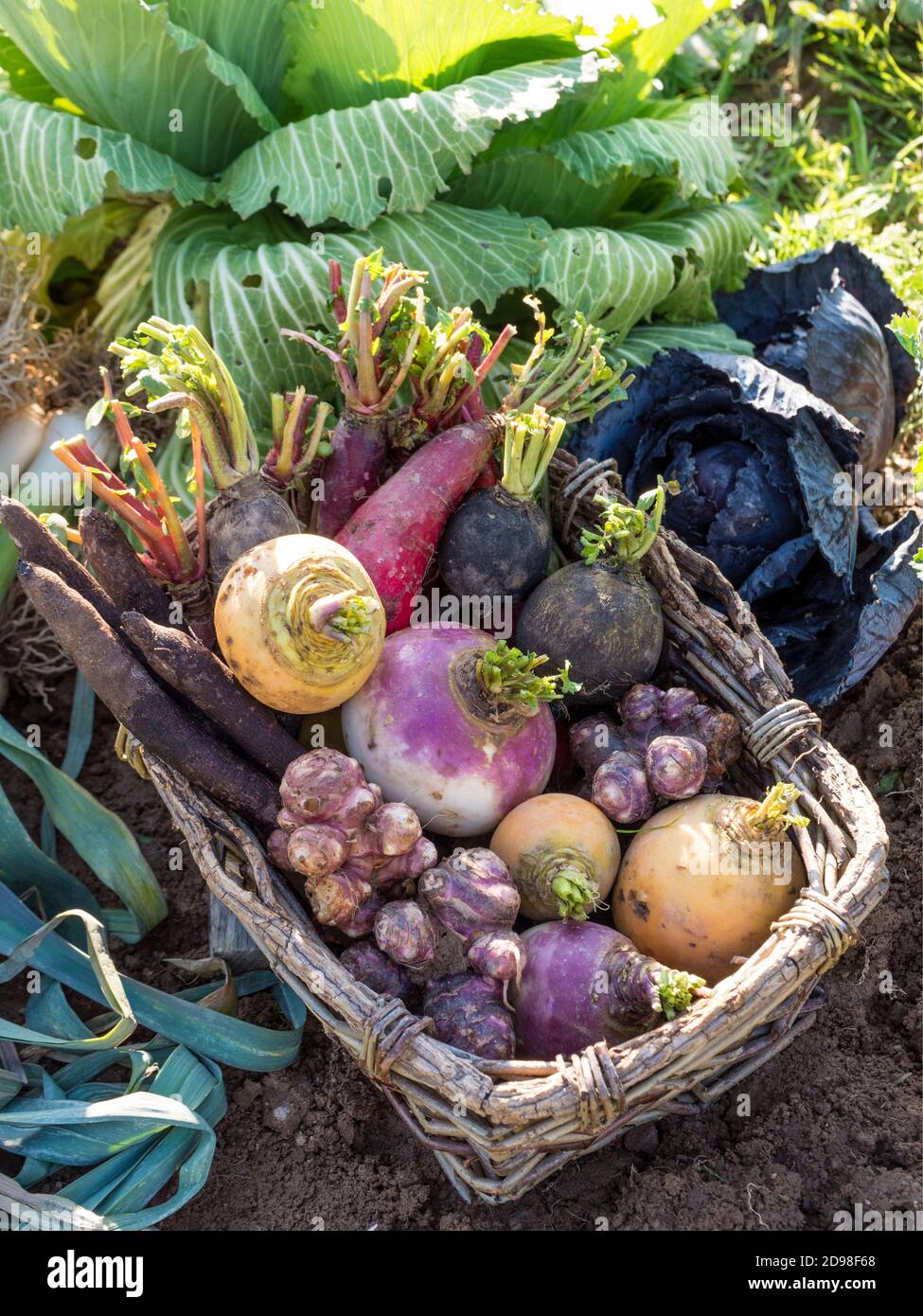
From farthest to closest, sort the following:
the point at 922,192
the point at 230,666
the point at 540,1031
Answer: the point at 922,192
the point at 230,666
the point at 540,1031

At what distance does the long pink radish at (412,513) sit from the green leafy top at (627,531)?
0.25 metres

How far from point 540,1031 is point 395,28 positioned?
79.1 inches

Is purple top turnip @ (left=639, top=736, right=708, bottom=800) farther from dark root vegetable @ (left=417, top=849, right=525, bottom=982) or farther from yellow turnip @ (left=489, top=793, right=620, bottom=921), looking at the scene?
dark root vegetable @ (left=417, top=849, right=525, bottom=982)

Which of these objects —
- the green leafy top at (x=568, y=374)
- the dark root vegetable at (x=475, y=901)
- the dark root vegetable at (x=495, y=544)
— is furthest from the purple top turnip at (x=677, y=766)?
the green leafy top at (x=568, y=374)

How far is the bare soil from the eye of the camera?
1696 millimetres

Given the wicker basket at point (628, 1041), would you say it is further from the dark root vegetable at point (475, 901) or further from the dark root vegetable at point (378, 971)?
the dark root vegetable at point (475, 901)

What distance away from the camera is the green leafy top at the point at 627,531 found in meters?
1.84

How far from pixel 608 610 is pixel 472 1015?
0.69 meters

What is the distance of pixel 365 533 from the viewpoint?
76.0 inches

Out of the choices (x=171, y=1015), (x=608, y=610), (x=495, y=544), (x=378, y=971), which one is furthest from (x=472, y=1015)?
(x=495, y=544)

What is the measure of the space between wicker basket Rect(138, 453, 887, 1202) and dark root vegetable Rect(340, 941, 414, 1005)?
6cm

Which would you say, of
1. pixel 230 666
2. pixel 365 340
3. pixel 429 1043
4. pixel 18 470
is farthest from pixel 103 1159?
pixel 18 470

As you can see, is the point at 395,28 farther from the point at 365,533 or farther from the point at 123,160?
the point at 365,533

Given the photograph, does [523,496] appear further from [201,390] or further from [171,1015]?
[171,1015]
